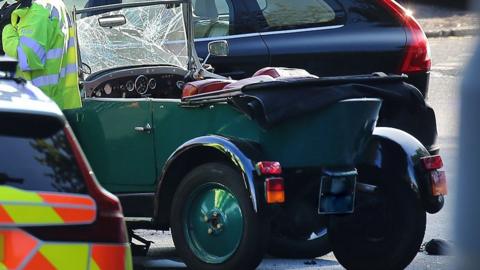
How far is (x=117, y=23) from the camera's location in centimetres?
824

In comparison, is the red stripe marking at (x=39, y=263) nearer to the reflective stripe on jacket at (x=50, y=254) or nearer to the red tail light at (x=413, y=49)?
the reflective stripe on jacket at (x=50, y=254)

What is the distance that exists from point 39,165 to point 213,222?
289 cm

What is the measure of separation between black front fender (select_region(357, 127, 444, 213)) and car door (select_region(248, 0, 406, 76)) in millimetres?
3068

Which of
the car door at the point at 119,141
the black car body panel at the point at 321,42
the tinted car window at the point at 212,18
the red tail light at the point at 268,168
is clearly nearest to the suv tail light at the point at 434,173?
the red tail light at the point at 268,168

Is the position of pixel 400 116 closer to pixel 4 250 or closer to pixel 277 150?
pixel 277 150

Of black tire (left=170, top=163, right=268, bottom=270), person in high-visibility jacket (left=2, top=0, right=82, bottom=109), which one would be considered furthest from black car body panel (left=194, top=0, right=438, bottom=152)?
black tire (left=170, top=163, right=268, bottom=270)

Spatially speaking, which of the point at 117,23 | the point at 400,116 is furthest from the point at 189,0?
the point at 400,116

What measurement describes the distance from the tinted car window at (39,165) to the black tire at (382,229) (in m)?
2.99

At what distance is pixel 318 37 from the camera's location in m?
10.1

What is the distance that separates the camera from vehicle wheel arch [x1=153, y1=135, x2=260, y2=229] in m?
6.40

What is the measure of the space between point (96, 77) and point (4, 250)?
13.5 feet

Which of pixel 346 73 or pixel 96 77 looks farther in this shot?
pixel 346 73

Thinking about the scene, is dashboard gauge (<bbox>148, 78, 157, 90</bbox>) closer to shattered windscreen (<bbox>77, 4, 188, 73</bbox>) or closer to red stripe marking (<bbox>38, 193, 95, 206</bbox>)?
shattered windscreen (<bbox>77, 4, 188, 73</bbox>)

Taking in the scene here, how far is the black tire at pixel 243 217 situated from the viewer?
642 cm
